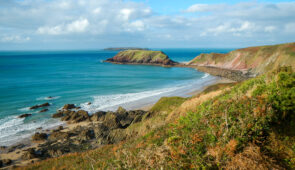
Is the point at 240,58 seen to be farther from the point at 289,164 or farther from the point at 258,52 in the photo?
the point at 289,164

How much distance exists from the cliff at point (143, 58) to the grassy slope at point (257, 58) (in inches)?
826

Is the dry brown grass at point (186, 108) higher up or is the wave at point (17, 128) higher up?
the dry brown grass at point (186, 108)

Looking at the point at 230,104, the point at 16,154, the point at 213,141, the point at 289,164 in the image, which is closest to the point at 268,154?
the point at 289,164

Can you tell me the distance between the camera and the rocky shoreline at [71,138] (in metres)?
18.2

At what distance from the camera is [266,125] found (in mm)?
7305

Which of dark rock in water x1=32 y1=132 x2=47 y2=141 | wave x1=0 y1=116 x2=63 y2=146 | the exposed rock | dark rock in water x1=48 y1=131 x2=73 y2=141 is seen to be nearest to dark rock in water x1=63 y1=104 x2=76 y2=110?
the exposed rock

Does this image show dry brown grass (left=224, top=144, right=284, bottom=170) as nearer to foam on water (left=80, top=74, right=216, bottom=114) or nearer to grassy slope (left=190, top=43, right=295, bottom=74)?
foam on water (left=80, top=74, right=216, bottom=114)

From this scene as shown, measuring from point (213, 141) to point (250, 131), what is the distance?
1458mm

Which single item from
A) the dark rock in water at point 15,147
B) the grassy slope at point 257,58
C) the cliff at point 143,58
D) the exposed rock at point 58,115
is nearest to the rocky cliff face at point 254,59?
the grassy slope at point 257,58

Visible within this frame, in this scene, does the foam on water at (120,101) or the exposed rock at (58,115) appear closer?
the exposed rock at (58,115)

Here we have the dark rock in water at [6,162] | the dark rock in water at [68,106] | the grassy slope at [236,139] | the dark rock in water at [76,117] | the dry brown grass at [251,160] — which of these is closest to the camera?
the dry brown grass at [251,160]

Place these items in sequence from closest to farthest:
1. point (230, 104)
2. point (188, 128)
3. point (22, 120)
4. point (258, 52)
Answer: point (188, 128), point (230, 104), point (22, 120), point (258, 52)

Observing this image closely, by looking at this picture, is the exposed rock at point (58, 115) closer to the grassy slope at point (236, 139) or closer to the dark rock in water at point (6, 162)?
the dark rock in water at point (6, 162)

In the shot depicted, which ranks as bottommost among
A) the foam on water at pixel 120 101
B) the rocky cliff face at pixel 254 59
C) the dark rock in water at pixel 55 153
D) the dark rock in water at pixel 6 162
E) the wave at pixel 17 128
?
the dark rock in water at pixel 6 162
